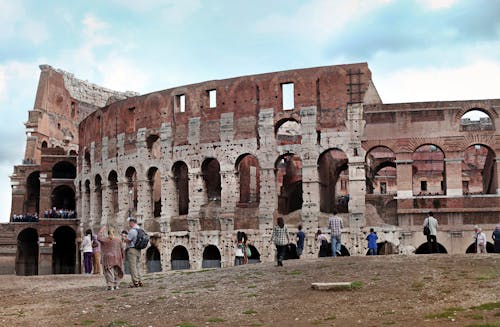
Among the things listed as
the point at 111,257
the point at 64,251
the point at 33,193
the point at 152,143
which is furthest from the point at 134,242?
the point at 33,193

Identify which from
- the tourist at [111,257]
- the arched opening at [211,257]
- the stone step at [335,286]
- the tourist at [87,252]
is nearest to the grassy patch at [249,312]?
the stone step at [335,286]

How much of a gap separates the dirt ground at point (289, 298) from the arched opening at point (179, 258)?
14.0 metres

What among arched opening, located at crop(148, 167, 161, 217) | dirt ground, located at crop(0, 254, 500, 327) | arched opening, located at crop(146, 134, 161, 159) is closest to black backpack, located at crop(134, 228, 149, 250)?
dirt ground, located at crop(0, 254, 500, 327)

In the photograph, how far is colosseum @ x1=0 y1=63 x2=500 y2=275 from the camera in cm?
2744

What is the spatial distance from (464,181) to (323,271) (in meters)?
31.1

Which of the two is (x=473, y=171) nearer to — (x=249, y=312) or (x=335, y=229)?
(x=335, y=229)

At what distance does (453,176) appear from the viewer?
2728cm

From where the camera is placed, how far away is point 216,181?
3419 cm

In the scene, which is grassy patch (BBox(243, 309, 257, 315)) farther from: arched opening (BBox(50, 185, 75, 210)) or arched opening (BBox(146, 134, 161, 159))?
arched opening (BBox(50, 185, 75, 210))

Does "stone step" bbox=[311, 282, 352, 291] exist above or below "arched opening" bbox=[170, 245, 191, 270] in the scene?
above

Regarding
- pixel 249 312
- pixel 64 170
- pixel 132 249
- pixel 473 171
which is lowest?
pixel 249 312

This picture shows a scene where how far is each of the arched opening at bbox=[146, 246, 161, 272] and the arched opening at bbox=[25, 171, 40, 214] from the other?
17.9 metres

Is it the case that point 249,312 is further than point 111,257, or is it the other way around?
point 111,257

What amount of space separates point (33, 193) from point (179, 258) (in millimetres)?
20351
